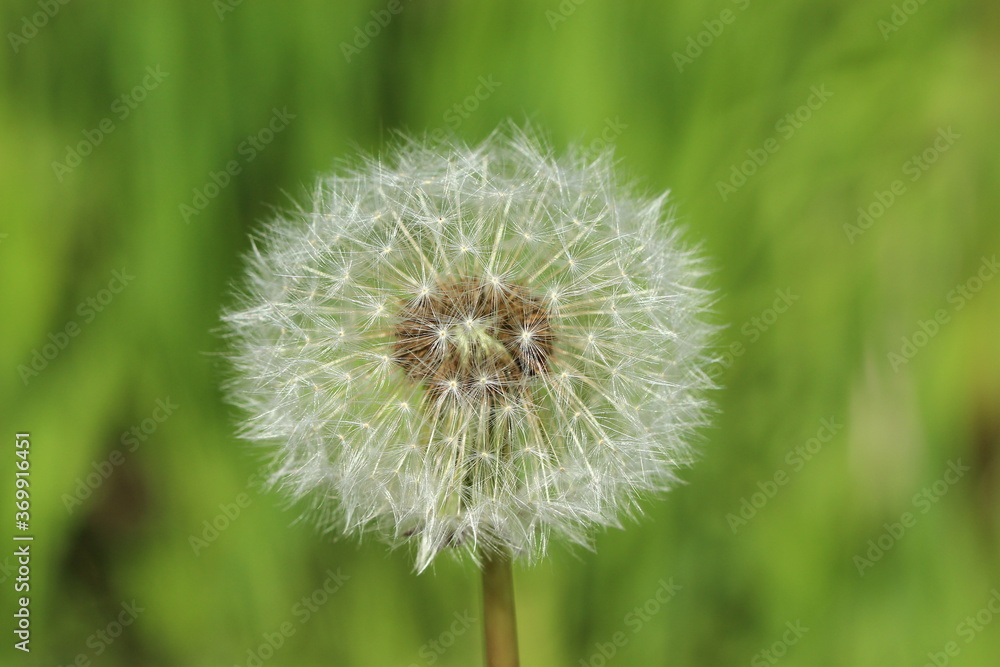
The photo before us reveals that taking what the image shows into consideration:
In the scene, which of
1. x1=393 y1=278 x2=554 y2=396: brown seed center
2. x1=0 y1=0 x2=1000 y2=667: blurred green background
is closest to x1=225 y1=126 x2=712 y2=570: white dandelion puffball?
x1=393 y1=278 x2=554 y2=396: brown seed center

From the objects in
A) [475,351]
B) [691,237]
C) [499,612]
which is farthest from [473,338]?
[691,237]

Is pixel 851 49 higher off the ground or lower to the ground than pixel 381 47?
lower

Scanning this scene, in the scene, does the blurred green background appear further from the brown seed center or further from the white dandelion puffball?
the brown seed center

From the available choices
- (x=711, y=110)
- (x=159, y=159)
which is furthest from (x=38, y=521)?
(x=711, y=110)

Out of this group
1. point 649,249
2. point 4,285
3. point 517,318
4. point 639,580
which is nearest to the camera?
point 517,318

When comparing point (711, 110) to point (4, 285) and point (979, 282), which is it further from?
point (4, 285)

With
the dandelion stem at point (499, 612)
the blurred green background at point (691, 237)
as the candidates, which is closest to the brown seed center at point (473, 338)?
the dandelion stem at point (499, 612)

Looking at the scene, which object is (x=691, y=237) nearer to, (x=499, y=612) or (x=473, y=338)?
(x=473, y=338)
